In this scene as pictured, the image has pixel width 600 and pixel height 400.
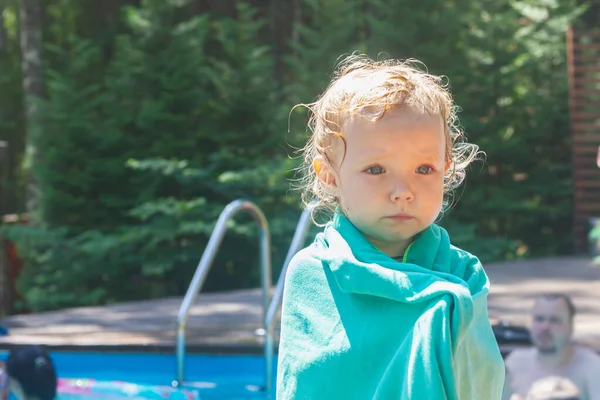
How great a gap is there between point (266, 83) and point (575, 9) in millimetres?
4265

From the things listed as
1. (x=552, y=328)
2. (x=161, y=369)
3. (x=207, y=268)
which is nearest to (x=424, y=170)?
(x=552, y=328)

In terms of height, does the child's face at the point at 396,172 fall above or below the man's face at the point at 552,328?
above

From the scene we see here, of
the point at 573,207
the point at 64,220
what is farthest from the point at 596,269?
the point at 64,220

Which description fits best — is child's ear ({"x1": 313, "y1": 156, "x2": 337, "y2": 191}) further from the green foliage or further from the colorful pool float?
the green foliage

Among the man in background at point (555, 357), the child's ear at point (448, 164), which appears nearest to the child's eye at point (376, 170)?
the child's ear at point (448, 164)

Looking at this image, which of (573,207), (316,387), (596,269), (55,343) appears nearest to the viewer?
(316,387)

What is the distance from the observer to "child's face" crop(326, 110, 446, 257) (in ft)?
4.28

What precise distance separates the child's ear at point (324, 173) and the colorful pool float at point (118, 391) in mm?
3744

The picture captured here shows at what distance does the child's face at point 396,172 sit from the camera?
130 centimetres

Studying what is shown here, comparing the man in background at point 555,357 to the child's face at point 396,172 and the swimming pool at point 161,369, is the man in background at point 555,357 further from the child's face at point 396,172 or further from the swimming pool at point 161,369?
the child's face at point 396,172

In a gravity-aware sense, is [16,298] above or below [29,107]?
below

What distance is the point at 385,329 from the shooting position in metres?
1.23

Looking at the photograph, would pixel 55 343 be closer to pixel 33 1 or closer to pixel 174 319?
pixel 174 319

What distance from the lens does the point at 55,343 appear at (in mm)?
6266
